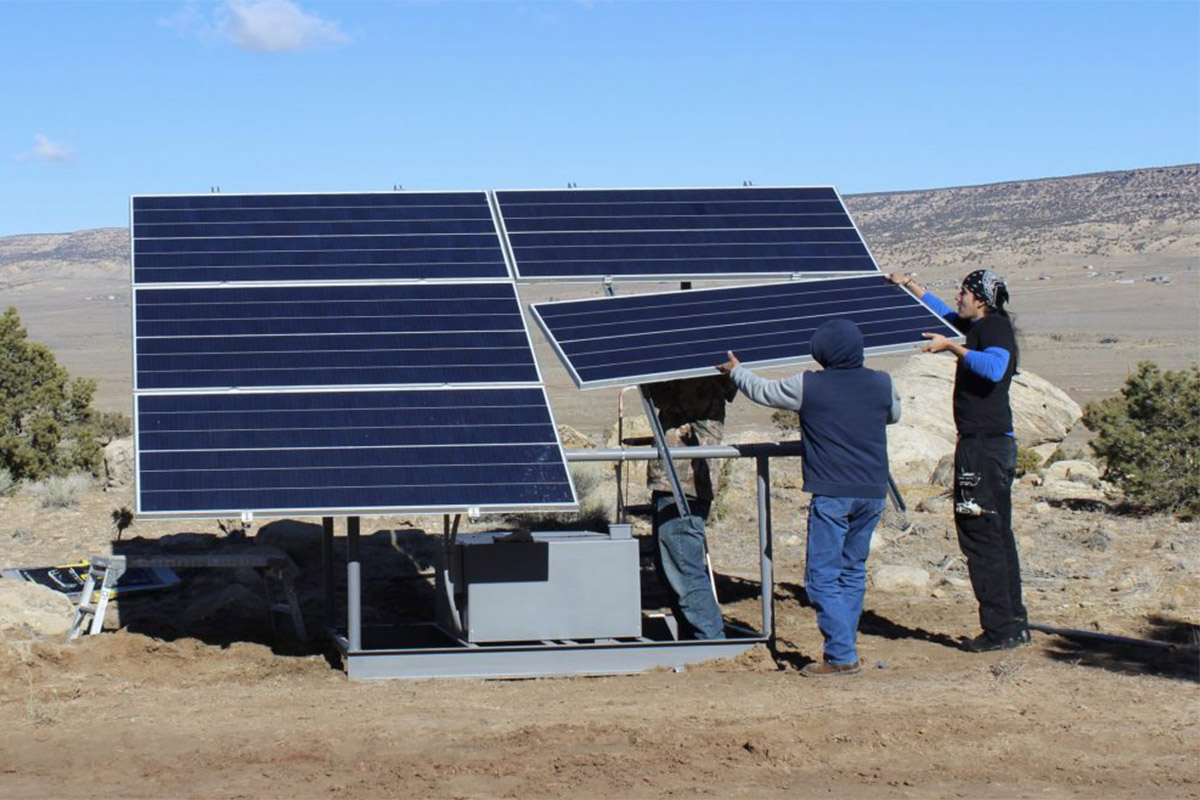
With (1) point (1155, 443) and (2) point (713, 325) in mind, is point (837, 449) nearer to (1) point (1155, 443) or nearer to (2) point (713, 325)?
(2) point (713, 325)

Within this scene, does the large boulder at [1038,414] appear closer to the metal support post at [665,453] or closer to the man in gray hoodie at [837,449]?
the metal support post at [665,453]

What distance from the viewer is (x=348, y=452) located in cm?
964

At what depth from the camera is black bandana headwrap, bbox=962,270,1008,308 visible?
10211 millimetres

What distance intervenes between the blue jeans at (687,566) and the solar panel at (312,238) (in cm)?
221

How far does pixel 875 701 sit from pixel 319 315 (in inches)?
175

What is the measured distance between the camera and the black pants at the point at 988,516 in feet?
33.3

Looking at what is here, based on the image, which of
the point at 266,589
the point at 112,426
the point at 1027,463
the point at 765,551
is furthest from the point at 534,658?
the point at 112,426

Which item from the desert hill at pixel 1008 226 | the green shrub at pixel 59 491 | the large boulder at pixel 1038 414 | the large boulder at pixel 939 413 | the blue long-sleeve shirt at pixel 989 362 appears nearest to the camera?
the blue long-sleeve shirt at pixel 989 362

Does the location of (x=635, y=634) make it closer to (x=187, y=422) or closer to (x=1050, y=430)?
(x=187, y=422)

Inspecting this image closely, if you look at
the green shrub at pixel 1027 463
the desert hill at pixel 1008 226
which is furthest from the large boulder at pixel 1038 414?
the desert hill at pixel 1008 226

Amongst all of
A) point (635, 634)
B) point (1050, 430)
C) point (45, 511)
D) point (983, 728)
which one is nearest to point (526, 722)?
point (635, 634)

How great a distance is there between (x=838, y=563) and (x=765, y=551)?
3.30 feet

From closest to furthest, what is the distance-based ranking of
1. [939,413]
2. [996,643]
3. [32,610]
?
1. [996,643]
2. [32,610]
3. [939,413]

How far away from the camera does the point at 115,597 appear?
41.3ft
